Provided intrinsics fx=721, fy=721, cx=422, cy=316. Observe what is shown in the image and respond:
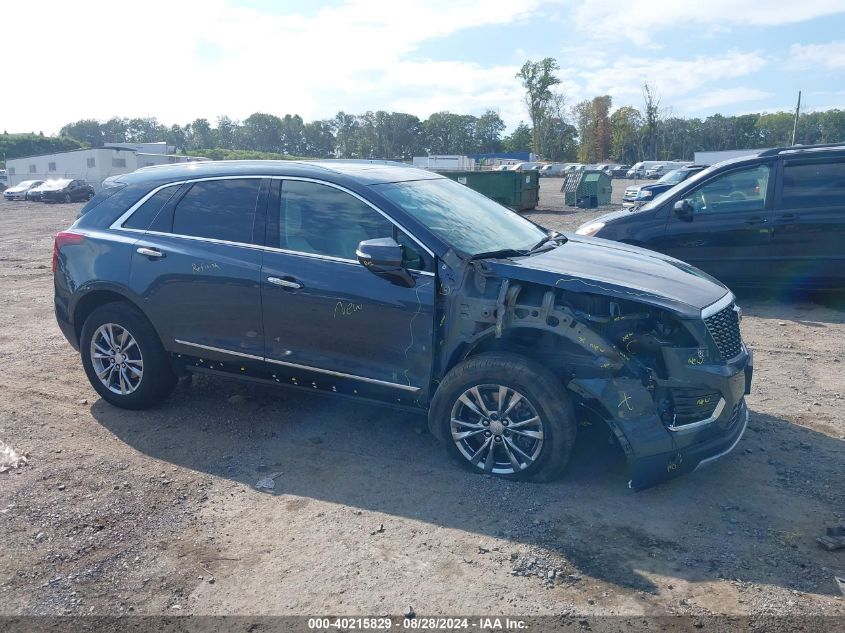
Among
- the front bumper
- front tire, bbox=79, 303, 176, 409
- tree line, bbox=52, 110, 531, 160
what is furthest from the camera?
tree line, bbox=52, 110, 531, 160

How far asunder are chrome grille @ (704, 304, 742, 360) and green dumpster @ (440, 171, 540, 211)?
18.8 m

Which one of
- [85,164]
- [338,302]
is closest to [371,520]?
[338,302]

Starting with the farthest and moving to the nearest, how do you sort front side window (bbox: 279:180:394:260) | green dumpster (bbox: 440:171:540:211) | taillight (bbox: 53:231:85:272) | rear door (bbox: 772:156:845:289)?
green dumpster (bbox: 440:171:540:211) < rear door (bbox: 772:156:845:289) < taillight (bbox: 53:231:85:272) < front side window (bbox: 279:180:394:260)

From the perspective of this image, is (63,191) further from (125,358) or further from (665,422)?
(665,422)

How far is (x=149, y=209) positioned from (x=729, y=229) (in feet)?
21.1

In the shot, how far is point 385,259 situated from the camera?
13.8ft

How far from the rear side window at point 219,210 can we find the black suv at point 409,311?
0.6 inches

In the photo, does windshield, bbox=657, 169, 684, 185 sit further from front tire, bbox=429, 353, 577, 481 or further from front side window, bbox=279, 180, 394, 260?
front tire, bbox=429, 353, 577, 481

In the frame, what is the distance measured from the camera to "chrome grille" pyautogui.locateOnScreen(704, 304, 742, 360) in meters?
4.16

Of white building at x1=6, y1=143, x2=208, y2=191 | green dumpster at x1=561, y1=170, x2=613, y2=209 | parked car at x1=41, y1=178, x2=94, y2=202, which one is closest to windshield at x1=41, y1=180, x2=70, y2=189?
parked car at x1=41, y1=178, x2=94, y2=202

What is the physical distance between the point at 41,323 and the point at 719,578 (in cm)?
781

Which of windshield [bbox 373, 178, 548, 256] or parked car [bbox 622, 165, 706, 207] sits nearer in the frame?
windshield [bbox 373, 178, 548, 256]

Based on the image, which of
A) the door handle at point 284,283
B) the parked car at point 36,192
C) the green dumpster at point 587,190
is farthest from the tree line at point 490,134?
the door handle at point 284,283

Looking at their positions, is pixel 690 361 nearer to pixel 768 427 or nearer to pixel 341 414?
pixel 768 427
